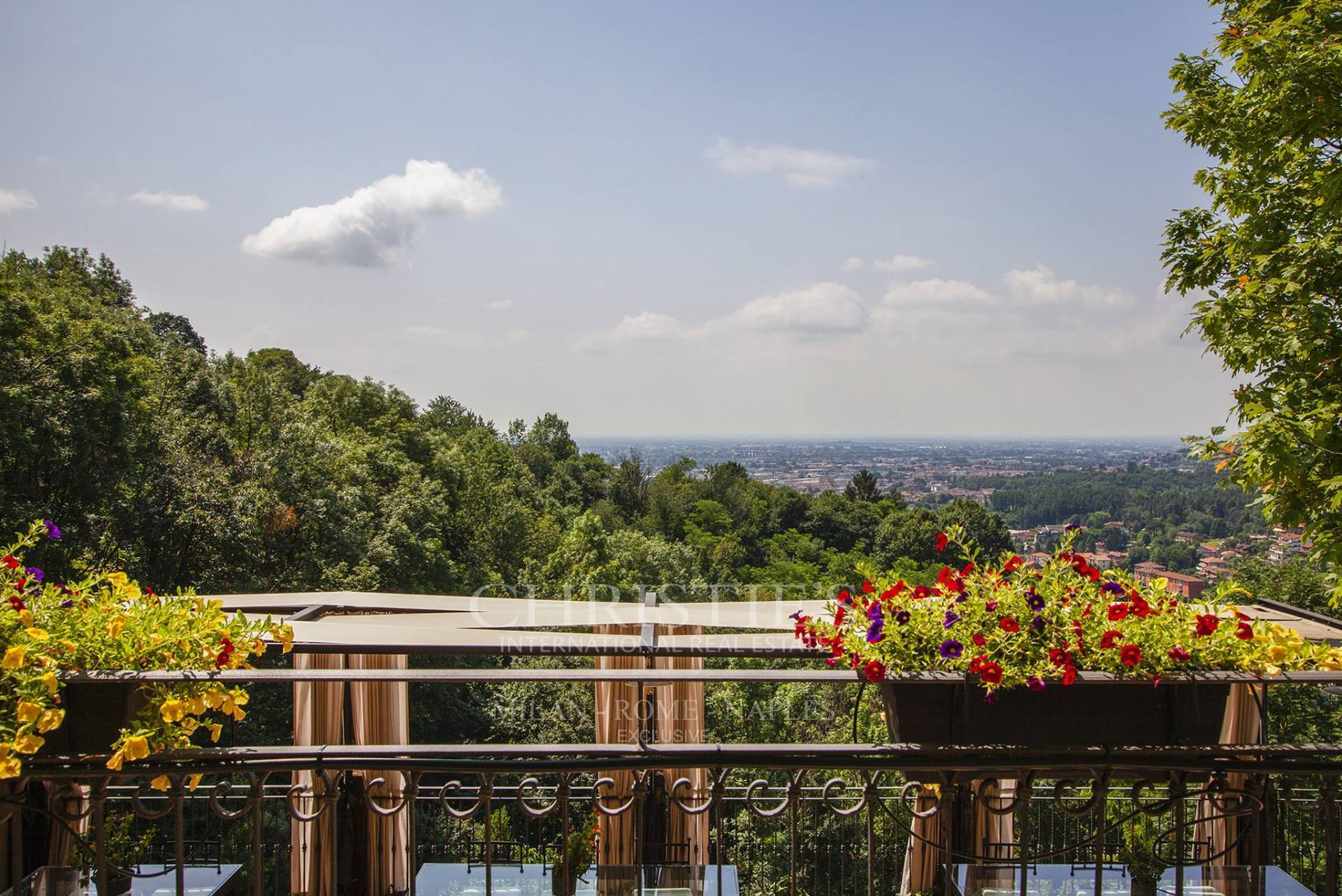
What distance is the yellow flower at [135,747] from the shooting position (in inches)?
61.6

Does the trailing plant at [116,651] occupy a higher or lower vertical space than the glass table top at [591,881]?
higher

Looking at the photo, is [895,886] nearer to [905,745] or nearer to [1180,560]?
[905,745]

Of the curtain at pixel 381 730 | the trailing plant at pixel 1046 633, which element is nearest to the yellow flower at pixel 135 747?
the trailing plant at pixel 1046 633

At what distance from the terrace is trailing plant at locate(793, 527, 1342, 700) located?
0.17ft

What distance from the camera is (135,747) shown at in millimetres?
1566

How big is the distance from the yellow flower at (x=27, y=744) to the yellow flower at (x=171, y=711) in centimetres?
19

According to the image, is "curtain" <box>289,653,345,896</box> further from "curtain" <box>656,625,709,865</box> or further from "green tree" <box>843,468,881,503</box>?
"green tree" <box>843,468,881,503</box>

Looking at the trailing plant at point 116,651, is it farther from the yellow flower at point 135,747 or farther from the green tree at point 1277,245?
the green tree at point 1277,245

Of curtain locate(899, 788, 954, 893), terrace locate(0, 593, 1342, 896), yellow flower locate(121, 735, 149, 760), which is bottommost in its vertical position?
curtain locate(899, 788, 954, 893)

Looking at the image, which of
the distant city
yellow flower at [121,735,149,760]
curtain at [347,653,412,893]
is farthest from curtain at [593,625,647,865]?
the distant city

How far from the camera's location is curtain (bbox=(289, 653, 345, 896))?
11.8 feet

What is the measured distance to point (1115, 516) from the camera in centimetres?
3975

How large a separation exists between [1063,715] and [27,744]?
75.8 inches

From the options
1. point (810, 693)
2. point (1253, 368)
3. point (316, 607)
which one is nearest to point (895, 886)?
point (810, 693)
